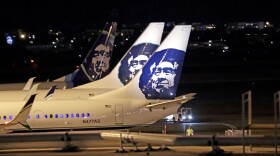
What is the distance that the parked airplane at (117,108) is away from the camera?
121ft

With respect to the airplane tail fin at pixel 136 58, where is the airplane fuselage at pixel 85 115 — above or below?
below

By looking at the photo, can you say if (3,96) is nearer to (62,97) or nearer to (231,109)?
(62,97)

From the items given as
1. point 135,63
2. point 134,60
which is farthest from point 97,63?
point 135,63

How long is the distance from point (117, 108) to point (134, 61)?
6.56 metres

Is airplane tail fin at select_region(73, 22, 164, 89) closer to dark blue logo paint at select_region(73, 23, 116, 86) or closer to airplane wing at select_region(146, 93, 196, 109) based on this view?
airplane wing at select_region(146, 93, 196, 109)

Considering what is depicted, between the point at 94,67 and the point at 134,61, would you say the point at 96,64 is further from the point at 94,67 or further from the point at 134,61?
the point at 134,61

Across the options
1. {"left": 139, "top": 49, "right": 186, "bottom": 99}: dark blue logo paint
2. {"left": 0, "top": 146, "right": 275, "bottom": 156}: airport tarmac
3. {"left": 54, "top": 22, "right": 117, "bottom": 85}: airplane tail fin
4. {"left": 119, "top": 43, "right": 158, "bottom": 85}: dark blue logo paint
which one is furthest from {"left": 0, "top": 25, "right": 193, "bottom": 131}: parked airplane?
{"left": 54, "top": 22, "right": 117, "bottom": 85}: airplane tail fin

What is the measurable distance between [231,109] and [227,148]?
88.1ft

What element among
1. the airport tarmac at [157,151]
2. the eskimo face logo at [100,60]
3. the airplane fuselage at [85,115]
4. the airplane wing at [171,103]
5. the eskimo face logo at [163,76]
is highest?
the eskimo face logo at [100,60]

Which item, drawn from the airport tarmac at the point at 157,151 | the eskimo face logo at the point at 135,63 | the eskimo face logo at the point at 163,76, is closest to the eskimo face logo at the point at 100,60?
the eskimo face logo at the point at 135,63

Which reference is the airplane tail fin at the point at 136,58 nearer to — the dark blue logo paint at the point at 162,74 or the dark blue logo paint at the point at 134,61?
the dark blue logo paint at the point at 134,61

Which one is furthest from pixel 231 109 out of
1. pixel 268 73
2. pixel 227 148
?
pixel 268 73

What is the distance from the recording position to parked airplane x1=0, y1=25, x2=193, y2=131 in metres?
37.0

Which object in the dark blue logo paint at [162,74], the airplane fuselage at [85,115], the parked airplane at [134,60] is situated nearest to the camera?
the dark blue logo paint at [162,74]
